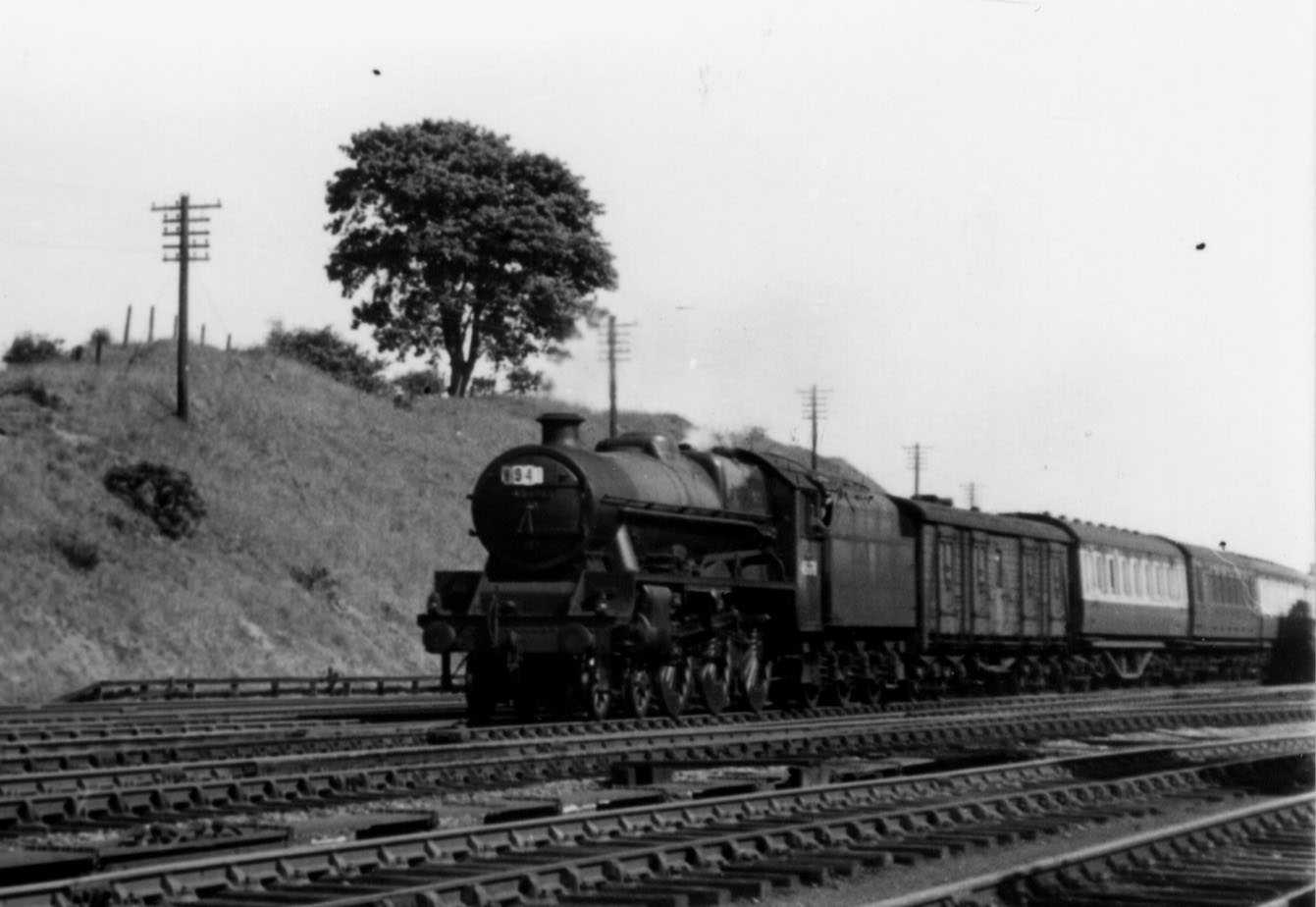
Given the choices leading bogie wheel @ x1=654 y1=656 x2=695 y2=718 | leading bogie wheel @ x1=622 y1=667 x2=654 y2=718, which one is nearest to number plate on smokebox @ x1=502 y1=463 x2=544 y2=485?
leading bogie wheel @ x1=622 y1=667 x2=654 y2=718

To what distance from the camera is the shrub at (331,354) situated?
6762 cm

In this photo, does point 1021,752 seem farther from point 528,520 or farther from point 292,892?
point 292,892

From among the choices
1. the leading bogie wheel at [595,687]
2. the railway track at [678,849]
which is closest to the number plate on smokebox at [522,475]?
the leading bogie wheel at [595,687]

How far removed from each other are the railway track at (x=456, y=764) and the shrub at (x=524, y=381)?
44590 mm

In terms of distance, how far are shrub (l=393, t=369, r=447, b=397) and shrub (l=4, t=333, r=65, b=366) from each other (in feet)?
56.3

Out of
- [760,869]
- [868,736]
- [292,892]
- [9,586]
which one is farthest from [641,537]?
[9,586]

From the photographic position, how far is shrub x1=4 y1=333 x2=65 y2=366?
185 ft

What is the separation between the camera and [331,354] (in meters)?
68.8

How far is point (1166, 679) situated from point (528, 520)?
2503 centimetres

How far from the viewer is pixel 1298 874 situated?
10.7m

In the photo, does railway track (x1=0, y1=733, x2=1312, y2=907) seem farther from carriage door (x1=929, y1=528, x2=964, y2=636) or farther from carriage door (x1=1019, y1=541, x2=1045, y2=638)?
carriage door (x1=1019, y1=541, x2=1045, y2=638)

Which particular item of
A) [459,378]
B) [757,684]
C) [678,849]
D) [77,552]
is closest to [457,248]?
[459,378]

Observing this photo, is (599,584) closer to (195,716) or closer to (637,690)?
(637,690)

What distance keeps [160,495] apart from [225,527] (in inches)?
79.1
